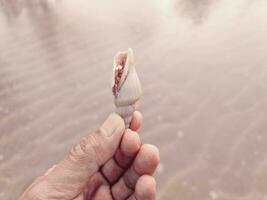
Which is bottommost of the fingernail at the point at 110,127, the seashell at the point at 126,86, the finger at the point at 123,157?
the finger at the point at 123,157

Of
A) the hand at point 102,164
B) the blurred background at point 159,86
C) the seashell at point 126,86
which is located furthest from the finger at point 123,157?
the blurred background at point 159,86

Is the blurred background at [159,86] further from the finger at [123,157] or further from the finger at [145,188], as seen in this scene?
the finger at [145,188]

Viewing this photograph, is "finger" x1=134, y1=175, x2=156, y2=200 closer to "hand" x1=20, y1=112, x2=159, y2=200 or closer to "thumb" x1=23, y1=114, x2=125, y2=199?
"hand" x1=20, y1=112, x2=159, y2=200

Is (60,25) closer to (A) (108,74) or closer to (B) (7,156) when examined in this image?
(A) (108,74)

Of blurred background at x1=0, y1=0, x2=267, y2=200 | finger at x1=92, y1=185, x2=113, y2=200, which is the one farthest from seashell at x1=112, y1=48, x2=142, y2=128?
blurred background at x1=0, y1=0, x2=267, y2=200

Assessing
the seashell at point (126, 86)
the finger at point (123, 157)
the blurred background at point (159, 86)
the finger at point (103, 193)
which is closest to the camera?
the seashell at point (126, 86)

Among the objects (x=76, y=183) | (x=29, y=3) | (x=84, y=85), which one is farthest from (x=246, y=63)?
(x=29, y=3)

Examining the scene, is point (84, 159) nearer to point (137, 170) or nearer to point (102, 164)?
point (102, 164)
